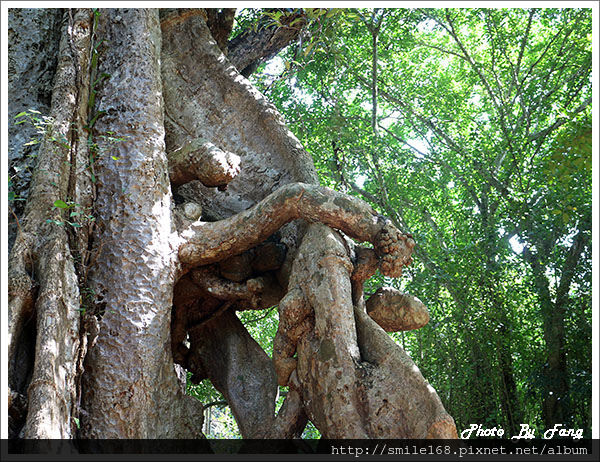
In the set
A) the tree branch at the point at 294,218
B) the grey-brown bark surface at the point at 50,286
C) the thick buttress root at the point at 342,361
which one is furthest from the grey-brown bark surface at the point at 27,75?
the thick buttress root at the point at 342,361

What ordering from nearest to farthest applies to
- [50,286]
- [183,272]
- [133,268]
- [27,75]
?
1. [50,286]
2. [133,268]
3. [183,272]
4. [27,75]

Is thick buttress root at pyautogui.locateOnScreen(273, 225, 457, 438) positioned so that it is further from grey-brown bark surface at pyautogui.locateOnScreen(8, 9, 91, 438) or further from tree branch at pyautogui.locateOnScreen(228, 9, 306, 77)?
tree branch at pyautogui.locateOnScreen(228, 9, 306, 77)

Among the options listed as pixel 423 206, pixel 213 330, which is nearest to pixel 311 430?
pixel 423 206

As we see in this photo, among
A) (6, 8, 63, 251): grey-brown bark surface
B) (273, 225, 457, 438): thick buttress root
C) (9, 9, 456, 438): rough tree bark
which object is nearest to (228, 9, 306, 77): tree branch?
(9, 9, 456, 438): rough tree bark

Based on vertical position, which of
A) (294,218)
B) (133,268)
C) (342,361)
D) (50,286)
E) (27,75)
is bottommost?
(342,361)

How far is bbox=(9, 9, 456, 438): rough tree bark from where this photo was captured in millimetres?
2992

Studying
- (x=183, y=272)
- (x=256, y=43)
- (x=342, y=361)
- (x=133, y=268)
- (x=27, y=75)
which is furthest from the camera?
(x=256, y=43)

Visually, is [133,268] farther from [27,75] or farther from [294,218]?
[27,75]

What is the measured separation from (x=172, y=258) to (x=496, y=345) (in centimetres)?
303

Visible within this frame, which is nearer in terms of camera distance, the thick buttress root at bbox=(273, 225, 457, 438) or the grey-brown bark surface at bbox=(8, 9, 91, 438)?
the grey-brown bark surface at bbox=(8, 9, 91, 438)

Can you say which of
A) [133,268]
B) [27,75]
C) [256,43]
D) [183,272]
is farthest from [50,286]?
[256,43]

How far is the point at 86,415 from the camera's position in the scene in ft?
10.2

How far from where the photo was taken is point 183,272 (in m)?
3.65

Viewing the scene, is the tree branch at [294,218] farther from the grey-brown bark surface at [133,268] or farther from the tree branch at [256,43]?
the tree branch at [256,43]
